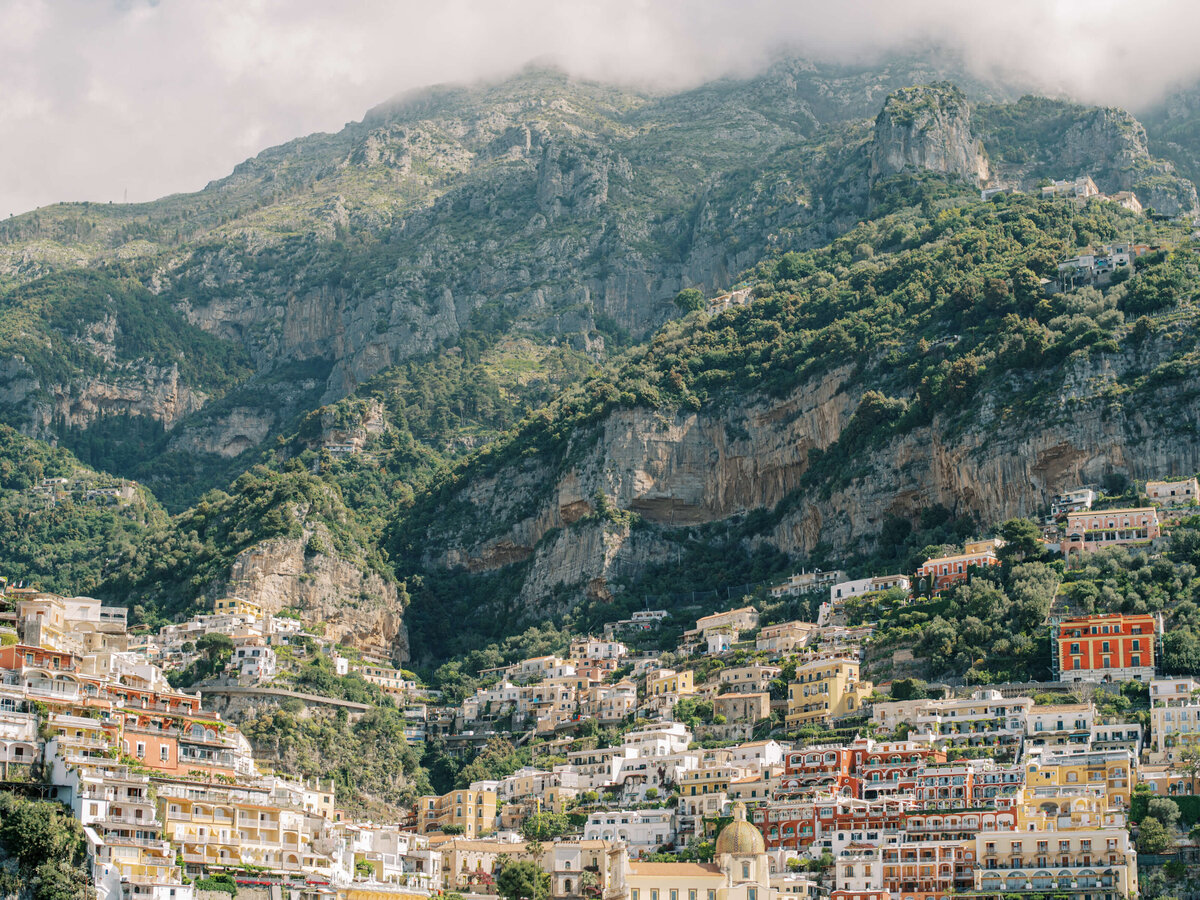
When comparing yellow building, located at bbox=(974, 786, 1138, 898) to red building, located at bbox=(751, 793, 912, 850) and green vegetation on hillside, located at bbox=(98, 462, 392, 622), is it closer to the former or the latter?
red building, located at bbox=(751, 793, 912, 850)

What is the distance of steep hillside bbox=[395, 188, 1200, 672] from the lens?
405 ft

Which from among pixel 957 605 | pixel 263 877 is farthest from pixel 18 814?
pixel 957 605

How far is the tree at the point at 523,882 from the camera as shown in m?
87.3

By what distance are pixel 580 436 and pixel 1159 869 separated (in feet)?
249

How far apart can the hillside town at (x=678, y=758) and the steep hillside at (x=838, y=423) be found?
700cm

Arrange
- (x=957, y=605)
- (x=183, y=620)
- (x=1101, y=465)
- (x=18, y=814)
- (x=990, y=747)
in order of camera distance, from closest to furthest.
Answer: (x=18, y=814) < (x=990, y=747) < (x=957, y=605) < (x=1101, y=465) < (x=183, y=620)

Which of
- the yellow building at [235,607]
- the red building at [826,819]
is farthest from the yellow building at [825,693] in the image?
the yellow building at [235,607]

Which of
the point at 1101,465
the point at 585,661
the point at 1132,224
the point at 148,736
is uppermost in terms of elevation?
the point at 1132,224

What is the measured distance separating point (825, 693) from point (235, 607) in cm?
4262

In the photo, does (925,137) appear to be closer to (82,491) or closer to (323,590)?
(323,590)

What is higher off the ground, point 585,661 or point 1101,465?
point 1101,465

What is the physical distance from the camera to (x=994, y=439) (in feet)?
407

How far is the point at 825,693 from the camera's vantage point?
353 ft

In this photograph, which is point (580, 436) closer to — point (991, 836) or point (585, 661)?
point (585, 661)
